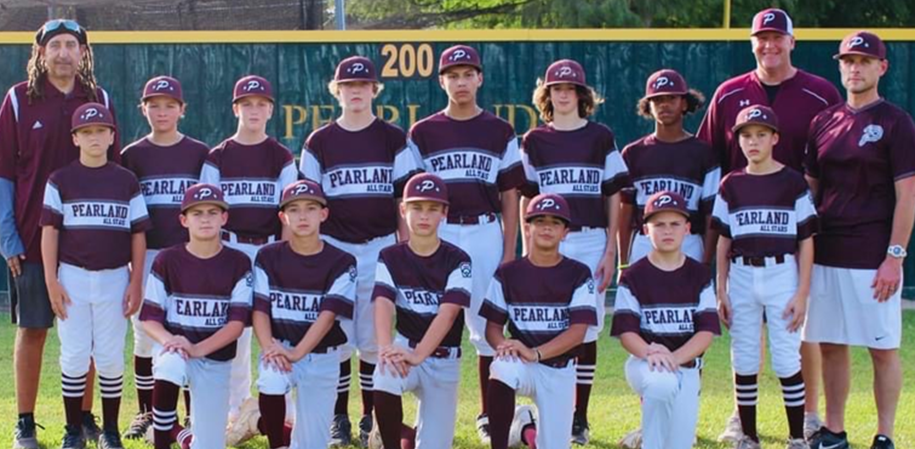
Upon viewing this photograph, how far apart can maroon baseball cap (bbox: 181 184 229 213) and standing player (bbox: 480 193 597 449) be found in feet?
4.11

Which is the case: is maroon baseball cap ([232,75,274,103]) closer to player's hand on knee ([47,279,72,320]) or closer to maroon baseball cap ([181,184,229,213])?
maroon baseball cap ([181,184,229,213])

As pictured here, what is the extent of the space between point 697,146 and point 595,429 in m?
1.53

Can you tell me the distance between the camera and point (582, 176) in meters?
6.04

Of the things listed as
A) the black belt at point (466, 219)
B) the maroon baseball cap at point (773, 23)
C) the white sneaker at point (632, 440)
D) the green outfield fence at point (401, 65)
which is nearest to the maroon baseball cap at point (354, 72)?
the black belt at point (466, 219)

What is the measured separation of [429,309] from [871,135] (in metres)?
2.15

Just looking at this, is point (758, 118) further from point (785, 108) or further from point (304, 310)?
point (304, 310)

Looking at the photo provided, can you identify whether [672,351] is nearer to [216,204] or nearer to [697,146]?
[697,146]

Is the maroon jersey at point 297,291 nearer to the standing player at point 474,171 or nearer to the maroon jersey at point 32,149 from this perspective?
the standing player at point 474,171

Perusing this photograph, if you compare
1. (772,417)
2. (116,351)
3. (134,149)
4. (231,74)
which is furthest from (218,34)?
(772,417)

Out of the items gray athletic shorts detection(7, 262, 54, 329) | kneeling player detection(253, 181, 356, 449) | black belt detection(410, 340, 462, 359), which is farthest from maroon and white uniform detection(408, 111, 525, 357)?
gray athletic shorts detection(7, 262, 54, 329)

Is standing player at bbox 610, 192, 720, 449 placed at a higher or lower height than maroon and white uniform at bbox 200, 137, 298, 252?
lower

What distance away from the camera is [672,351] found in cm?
545

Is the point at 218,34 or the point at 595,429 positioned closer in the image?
the point at 595,429

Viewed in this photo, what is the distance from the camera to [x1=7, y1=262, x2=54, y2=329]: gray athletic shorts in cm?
596
